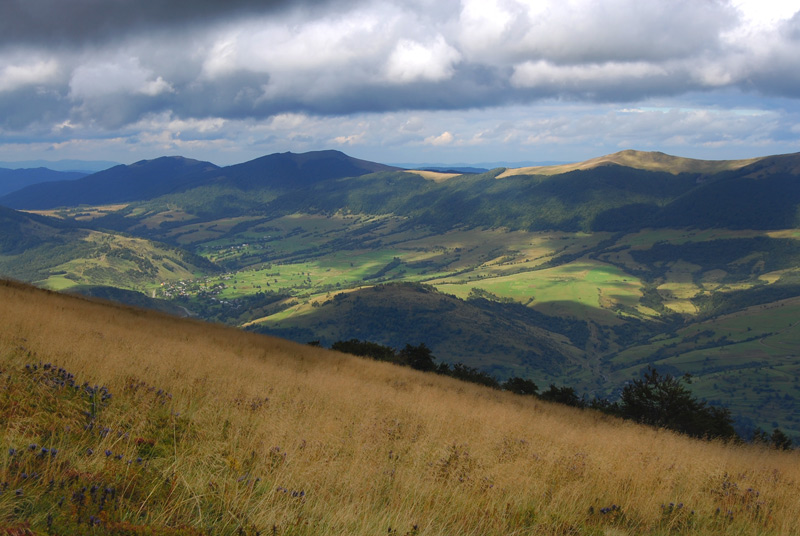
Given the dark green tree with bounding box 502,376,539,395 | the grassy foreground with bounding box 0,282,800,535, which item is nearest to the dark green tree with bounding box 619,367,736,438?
the dark green tree with bounding box 502,376,539,395

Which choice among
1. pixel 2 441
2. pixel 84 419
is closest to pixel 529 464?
pixel 84 419

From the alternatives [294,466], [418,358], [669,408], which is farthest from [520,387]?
[294,466]

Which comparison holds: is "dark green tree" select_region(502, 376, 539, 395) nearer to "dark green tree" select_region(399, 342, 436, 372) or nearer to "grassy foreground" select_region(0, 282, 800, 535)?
"dark green tree" select_region(399, 342, 436, 372)

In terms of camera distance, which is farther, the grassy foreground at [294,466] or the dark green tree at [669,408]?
the dark green tree at [669,408]

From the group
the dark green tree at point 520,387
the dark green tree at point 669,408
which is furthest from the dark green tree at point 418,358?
the dark green tree at point 669,408

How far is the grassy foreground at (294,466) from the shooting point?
4.80 metres

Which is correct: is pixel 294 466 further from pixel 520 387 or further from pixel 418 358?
pixel 520 387

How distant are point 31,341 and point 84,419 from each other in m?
4.71

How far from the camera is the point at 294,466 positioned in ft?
20.9

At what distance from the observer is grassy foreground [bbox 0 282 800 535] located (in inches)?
189

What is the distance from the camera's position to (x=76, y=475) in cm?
470

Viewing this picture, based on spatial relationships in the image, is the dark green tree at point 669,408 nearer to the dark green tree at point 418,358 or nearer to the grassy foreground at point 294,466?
the dark green tree at point 418,358

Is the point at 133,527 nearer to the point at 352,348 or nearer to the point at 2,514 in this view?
the point at 2,514

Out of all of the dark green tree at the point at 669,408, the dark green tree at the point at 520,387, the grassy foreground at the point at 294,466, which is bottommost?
the dark green tree at the point at 520,387
